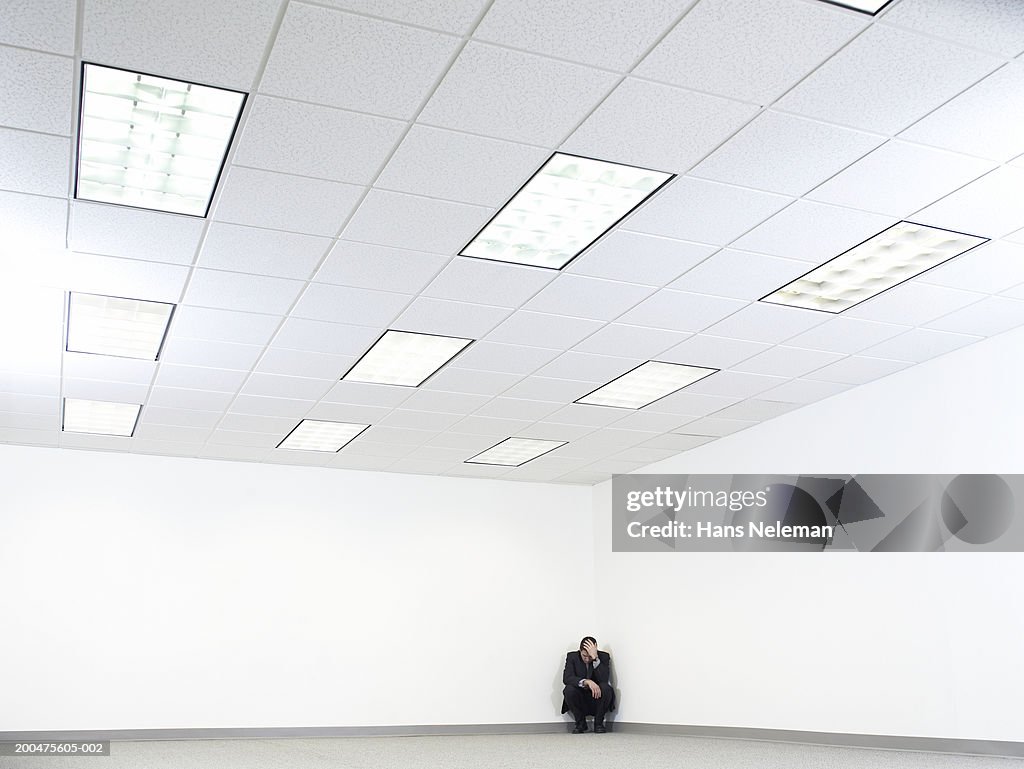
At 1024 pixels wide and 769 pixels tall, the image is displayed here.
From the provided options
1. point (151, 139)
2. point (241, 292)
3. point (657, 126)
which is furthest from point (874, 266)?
point (151, 139)

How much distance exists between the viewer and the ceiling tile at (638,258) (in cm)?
406

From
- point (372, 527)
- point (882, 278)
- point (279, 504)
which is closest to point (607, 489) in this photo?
point (372, 527)

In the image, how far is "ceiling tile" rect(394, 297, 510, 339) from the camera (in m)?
4.81

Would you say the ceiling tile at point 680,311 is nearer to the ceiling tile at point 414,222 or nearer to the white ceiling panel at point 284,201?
the ceiling tile at point 414,222

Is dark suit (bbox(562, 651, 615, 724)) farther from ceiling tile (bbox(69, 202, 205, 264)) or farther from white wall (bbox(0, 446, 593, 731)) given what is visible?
ceiling tile (bbox(69, 202, 205, 264))

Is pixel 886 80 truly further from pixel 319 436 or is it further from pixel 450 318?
pixel 319 436

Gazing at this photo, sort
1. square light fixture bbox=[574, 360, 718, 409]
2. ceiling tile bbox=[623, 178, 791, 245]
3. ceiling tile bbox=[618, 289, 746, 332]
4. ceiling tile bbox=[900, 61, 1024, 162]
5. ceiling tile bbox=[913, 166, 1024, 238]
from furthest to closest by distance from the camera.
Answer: square light fixture bbox=[574, 360, 718, 409] → ceiling tile bbox=[618, 289, 746, 332] → ceiling tile bbox=[623, 178, 791, 245] → ceiling tile bbox=[913, 166, 1024, 238] → ceiling tile bbox=[900, 61, 1024, 162]

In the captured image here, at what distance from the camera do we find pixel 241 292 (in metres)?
4.61

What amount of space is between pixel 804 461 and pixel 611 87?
15.0 ft

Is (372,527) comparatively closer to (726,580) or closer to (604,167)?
(726,580)

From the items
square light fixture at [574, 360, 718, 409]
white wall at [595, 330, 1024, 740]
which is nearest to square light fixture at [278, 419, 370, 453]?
square light fixture at [574, 360, 718, 409]

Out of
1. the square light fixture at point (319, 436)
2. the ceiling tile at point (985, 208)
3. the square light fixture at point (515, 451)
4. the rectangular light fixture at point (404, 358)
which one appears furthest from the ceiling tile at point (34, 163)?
the square light fixture at point (515, 451)

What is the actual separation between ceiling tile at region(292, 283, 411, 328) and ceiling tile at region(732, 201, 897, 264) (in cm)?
183

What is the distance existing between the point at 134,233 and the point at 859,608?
5196 millimetres
